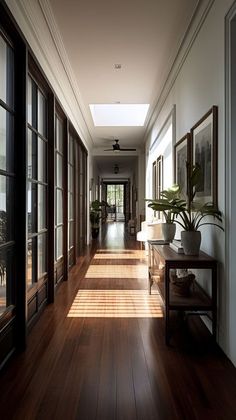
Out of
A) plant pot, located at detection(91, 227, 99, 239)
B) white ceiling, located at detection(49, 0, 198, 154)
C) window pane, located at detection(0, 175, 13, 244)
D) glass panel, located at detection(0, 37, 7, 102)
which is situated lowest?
plant pot, located at detection(91, 227, 99, 239)

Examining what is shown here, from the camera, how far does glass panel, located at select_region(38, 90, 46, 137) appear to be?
3.70m

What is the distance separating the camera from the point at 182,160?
164 inches

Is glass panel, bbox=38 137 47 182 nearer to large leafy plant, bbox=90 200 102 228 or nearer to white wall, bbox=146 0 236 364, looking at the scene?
white wall, bbox=146 0 236 364

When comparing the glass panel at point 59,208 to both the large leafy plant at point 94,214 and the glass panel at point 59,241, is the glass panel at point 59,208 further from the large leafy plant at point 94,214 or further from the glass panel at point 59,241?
the large leafy plant at point 94,214

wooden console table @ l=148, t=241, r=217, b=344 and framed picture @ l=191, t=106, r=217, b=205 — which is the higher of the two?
framed picture @ l=191, t=106, r=217, b=205

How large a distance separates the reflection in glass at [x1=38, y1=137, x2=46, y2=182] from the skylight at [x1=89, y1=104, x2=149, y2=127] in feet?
13.5

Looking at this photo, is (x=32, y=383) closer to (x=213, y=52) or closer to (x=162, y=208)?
(x=162, y=208)

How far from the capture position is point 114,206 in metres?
24.7

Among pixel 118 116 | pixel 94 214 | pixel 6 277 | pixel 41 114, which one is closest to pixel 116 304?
pixel 6 277

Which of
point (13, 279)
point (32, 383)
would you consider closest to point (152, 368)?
point (32, 383)

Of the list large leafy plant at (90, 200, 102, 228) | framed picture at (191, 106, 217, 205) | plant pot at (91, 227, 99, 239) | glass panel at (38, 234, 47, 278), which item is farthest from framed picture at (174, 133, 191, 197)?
plant pot at (91, 227, 99, 239)

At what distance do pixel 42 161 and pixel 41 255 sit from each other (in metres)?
1.11

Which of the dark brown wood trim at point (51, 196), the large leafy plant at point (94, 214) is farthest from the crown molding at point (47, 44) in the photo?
the large leafy plant at point (94, 214)

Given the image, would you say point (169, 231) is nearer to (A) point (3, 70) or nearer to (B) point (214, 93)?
(B) point (214, 93)
